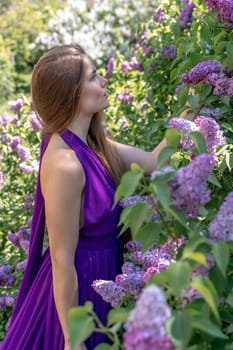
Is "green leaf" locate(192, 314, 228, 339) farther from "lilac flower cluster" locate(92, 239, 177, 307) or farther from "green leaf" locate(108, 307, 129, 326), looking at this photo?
"lilac flower cluster" locate(92, 239, 177, 307)

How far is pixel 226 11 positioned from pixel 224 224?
0.87 meters

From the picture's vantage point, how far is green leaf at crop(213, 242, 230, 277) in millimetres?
1247

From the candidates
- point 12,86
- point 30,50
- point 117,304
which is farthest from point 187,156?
point 30,50

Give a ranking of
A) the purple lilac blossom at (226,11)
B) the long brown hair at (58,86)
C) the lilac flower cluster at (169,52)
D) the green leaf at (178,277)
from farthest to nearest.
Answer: the lilac flower cluster at (169,52) → the long brown hair at (58,86) → the purple lilac blossom at (226,11) → the green leaf at (178,277)

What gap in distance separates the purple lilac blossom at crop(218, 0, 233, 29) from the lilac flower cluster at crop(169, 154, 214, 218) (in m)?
0.78

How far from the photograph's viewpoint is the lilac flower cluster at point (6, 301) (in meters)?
3.30

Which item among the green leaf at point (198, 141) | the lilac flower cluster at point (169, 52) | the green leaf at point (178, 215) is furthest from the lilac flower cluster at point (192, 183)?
the lilac flower cluster at point (169, 52)

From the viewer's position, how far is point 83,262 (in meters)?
2.31

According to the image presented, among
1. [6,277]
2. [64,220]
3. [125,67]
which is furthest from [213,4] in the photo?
[125,67]

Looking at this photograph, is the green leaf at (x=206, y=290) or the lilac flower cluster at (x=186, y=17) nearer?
the green leaf at (x=206, y=290)

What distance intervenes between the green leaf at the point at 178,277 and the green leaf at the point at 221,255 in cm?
11

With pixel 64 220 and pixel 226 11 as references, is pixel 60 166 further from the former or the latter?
pixel 226 11

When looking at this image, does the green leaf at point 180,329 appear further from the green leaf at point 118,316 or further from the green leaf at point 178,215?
the green leaf at point 178,215

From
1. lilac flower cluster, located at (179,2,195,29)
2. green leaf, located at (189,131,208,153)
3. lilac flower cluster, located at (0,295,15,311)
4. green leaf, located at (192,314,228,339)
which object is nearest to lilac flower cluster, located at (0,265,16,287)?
lilac flower cluster, located at (0,295,15,311)
